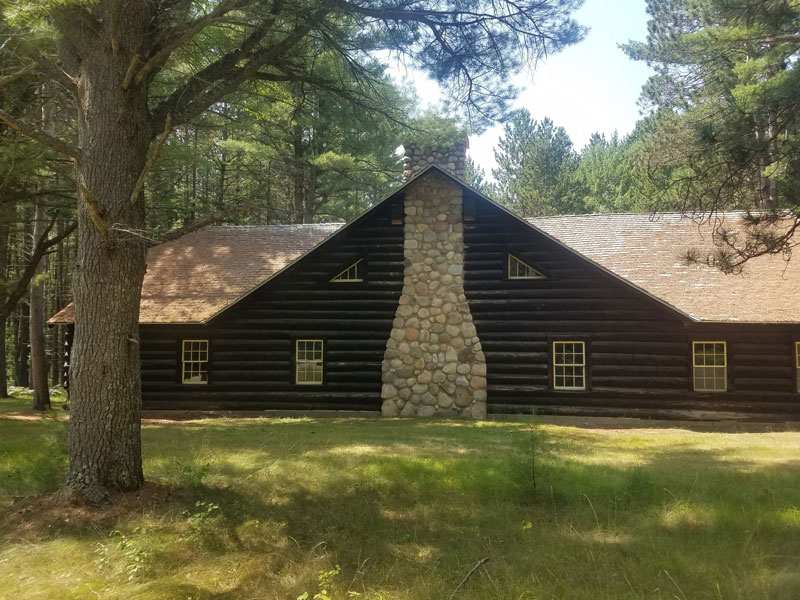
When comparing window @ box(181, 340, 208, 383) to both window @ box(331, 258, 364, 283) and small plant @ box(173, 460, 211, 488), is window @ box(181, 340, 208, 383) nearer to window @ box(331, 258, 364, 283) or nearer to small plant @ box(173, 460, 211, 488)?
window @ box(331, 258, 364, 283)

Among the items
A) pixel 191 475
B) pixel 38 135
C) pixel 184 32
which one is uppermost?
pixel 184 32

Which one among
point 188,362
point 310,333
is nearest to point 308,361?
point 310,333

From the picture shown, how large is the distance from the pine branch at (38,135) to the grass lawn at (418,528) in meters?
3.81

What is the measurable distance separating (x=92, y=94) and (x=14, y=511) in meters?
4.83

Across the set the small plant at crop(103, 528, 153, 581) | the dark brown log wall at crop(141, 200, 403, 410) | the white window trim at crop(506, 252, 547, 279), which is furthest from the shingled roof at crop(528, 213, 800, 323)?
the small plant at crop(103, 528, 153, 581)

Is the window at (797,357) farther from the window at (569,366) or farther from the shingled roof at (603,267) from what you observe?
the window at (569,366)

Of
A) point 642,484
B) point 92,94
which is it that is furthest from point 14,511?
point 642,484

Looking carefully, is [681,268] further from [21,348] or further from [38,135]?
[21,348]

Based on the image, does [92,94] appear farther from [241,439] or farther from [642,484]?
[642,484]

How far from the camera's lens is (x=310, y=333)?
16.9 meters

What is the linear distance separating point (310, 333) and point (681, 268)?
1055 centimetres

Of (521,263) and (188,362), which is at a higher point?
(521,263)

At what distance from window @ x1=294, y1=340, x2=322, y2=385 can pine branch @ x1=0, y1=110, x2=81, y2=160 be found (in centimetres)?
1042

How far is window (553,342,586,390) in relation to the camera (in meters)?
16.1
